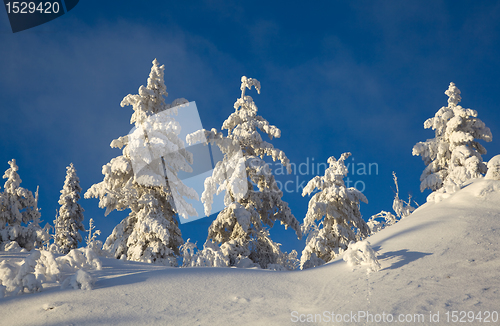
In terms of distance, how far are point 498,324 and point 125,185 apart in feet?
42.3

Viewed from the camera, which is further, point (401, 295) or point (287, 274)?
point (287, 274)

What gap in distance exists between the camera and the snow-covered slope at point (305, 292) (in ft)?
12.1

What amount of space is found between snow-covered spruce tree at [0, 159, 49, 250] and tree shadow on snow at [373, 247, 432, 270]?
17540 millimetres

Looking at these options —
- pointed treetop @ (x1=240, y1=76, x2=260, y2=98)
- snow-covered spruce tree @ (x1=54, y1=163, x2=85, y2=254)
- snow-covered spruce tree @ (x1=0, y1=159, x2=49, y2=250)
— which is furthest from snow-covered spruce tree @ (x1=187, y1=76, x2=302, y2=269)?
snow-covered spruce tree @ (x1=54, y1=163, x2=85, y2=254)

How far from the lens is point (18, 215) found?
734 inches

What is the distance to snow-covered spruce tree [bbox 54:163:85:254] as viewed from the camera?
21.0m

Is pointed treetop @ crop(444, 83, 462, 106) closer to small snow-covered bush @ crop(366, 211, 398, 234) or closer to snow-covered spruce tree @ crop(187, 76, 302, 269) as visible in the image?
small snow-covered bush @ crop(366, 211, 398, 234)

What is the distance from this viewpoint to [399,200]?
19.5 meters

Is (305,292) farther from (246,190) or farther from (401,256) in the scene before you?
(246,190)

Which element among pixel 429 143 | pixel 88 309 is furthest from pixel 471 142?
pixel 88 309

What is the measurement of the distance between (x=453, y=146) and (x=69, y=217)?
2410 cm

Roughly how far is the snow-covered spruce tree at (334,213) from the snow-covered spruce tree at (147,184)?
239 inches

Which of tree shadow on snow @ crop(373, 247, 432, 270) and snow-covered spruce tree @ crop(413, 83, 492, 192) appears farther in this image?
snow-covered spruce tree @ crop(413, 83, 492, 192)

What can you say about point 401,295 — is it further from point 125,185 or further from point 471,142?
point 471,142
